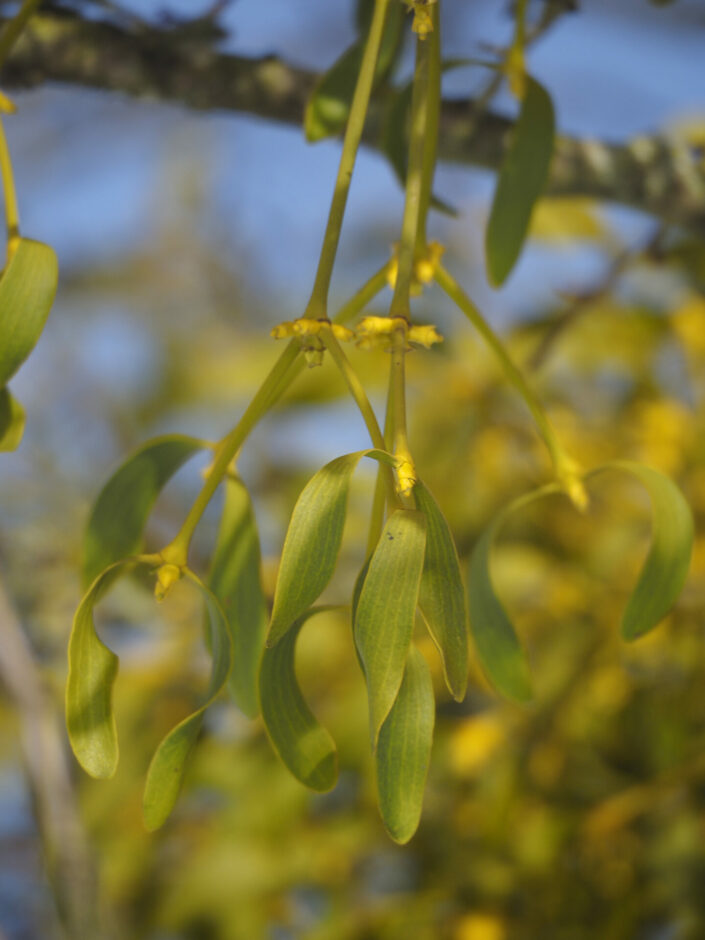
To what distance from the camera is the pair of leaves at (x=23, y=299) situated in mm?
218

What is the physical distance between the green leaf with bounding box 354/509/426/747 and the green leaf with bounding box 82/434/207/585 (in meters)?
0.12

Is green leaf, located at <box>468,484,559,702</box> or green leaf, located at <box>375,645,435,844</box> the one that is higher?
green leaf, located at <box>375,645,435,844</box>

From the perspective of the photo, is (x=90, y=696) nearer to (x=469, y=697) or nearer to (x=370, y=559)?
(x=370, y=559)

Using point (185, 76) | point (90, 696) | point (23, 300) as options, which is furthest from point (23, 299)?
point (185, 76)

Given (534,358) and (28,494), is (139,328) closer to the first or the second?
(28,494)

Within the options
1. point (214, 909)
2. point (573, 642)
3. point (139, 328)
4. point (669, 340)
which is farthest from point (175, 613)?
point (139, 328)

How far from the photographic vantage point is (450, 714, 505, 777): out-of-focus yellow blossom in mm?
565

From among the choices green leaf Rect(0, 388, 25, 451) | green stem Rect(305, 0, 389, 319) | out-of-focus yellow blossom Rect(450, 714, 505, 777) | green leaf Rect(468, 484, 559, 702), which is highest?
green stem Rect(305, 0, 389, 319)

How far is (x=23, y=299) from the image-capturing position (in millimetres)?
219

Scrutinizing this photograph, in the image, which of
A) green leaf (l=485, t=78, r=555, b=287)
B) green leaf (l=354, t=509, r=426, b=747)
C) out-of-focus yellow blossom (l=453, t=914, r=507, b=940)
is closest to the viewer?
green leaf (l=354, t=509, r=426, b=747)

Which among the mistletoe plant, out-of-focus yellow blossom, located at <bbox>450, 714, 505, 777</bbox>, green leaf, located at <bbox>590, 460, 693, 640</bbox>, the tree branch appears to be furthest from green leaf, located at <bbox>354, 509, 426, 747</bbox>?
out-of-focus yellow blossom, located at <bbox>450, 714, 505, 777</bbox>

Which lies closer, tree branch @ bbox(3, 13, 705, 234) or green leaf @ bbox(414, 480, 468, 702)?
green leaf @ bbox(414, 480, 468, 702)

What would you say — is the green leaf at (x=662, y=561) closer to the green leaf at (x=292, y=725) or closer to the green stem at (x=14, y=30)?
the green leaf at (x=292, y=725)

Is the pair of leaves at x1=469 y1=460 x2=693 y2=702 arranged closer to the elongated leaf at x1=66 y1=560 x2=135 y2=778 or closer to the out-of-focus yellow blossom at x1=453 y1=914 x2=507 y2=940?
the elongated leaf at x1=66 y1=560 x2=135 y2=778
